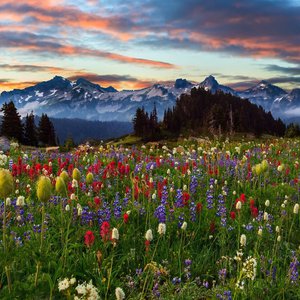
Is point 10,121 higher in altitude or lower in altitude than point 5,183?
higher

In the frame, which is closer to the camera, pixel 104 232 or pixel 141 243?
pixel 104 232

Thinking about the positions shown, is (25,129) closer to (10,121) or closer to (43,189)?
(10,121)

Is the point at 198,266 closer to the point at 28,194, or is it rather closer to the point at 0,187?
the point at 0,187

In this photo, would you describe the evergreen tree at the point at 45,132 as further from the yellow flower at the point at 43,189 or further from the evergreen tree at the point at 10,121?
the yellow flower at the point at 43,189

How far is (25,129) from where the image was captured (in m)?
111

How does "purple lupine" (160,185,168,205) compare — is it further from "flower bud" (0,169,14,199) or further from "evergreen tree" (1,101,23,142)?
"evergreen tree" (1,101,23,142)

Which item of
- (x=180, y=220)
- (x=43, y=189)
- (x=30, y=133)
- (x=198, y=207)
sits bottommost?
(x=30, y=133)

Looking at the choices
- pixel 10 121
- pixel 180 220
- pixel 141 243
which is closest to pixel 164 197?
pixel 180 220

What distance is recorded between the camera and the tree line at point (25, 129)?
95.6 meters

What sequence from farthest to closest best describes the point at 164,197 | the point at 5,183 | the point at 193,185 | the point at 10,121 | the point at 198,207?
the point at 10,121 < the point at 193,185 < the point at 164,197 < the point at 198,207 < the point at 5,183

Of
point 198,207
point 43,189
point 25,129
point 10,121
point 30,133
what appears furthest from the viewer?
point 30,133

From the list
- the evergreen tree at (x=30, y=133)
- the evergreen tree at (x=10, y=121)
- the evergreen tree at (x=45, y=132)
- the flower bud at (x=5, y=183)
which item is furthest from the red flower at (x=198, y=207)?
the evergreen tree at (x=45, y=132)

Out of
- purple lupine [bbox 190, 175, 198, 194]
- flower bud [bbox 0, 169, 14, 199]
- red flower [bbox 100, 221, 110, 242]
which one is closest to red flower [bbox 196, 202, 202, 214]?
purple lupine [bbox 190, 175, 198, 194]

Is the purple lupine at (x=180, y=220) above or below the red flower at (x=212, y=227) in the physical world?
above
